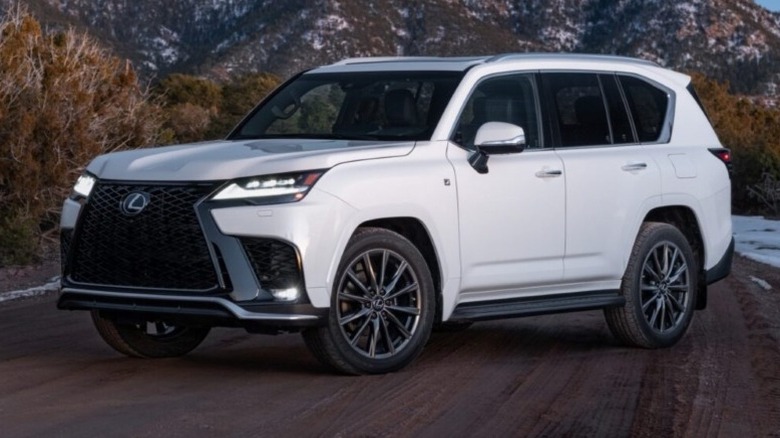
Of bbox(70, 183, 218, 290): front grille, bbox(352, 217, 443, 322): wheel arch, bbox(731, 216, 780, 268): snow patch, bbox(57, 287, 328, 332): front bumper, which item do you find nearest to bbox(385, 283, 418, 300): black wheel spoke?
bbox(352, 217, 443, 322): wheel arch

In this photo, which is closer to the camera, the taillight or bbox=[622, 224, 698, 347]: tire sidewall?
bbox=[622, 224, 698, 347]: tire sidewall

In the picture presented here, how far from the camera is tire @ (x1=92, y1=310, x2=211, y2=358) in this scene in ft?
30.0

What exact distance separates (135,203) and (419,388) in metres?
1.83

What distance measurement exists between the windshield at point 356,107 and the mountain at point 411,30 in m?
41.6

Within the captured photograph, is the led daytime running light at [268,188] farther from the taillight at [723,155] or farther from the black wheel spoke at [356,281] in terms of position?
the taillight at [723,155]

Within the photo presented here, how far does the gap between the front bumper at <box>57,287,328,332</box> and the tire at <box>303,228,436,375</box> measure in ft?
0.74

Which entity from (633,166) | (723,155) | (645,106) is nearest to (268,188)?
(633,166)

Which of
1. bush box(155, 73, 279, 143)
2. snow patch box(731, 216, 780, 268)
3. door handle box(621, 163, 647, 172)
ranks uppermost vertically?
door handle box(621, 163, 647, 172)

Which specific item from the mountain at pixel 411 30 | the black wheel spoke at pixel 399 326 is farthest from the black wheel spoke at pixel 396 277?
the mountain at pixel 411 30

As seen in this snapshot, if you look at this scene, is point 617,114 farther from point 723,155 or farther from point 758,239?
point 758,239

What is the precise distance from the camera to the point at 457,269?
8852 millimetres

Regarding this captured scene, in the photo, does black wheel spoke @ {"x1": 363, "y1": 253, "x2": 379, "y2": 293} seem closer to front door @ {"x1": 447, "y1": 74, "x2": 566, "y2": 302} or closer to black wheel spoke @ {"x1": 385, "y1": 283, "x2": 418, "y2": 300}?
black wheel spoke @ {"x1": 385, "y1": 283, "x2": 418, "y2": 300}

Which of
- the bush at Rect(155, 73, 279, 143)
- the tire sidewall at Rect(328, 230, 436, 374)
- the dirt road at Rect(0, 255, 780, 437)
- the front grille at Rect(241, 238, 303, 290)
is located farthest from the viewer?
the bush at Rect(155, 73, 279, 143)

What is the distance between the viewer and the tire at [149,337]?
9.13 metres
